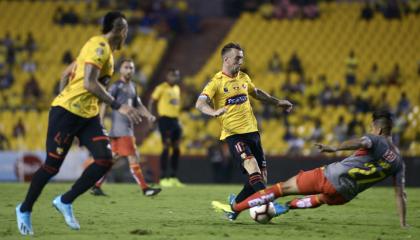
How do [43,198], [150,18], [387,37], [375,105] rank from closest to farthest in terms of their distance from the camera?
[43,198] < [375,105] < [387,37] < [150,18]

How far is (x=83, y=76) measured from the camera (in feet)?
32.4

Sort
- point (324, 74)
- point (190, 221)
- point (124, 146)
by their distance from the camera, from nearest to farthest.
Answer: point (190, 221)
point (124, 146)
point (324, 74)

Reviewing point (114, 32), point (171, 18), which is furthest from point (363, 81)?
point (114, 32)

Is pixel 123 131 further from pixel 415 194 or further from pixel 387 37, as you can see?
pixel 387 37

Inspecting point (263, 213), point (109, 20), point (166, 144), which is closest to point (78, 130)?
point (109, 20)

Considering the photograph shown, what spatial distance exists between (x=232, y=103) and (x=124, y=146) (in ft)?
18.0

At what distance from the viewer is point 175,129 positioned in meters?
21.0

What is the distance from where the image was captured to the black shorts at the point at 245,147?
11609 mm

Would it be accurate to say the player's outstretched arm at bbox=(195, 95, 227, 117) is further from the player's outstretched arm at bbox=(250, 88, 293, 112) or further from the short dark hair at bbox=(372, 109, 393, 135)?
the short dark hair at bbox=(372, 109, 393, 135)

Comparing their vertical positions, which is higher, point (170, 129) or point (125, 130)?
point (125, 130)

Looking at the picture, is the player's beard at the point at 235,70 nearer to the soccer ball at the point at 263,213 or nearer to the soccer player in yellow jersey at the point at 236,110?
the soccer player in yellow jersey at the point at 236,110

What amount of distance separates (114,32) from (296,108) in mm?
19060

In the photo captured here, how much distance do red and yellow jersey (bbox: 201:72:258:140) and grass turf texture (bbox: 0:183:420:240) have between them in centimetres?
125

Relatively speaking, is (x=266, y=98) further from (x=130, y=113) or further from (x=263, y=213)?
(x=130, y=113)
